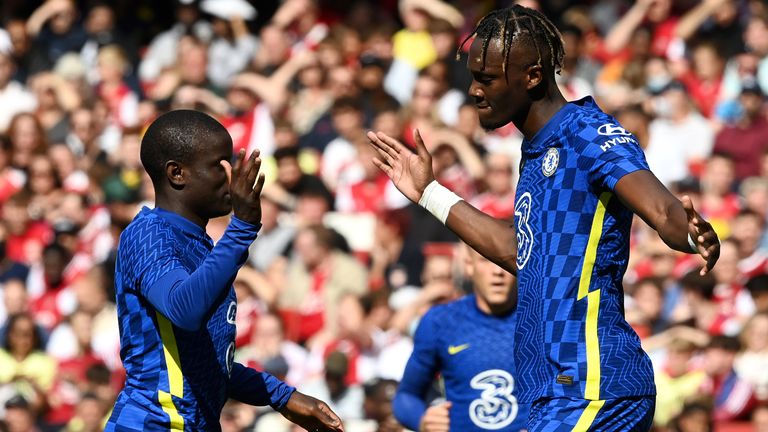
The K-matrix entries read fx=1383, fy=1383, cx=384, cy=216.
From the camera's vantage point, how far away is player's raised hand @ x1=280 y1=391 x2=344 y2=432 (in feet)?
17.9

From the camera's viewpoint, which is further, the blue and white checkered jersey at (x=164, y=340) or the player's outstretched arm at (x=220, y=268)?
the blue and white checkered jersey at (x=164, y=340)

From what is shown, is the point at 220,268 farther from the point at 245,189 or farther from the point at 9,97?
the point at 9,97

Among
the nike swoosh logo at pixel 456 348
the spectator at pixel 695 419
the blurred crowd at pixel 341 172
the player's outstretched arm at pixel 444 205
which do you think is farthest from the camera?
the blurred crowd at pixel 341 172

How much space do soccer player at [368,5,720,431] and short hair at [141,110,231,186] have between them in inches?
39.7

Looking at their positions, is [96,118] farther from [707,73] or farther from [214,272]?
[214,272]

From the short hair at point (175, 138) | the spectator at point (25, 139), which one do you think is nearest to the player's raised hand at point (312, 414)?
the short hair at point (175, 138)

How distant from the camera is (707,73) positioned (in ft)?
40.8

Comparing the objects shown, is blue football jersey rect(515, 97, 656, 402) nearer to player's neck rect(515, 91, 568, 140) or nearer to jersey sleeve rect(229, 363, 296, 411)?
player's neck rect(515, 91, 568, 140)

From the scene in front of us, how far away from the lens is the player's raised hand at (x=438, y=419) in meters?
6.89

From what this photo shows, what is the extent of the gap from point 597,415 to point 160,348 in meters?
1.55

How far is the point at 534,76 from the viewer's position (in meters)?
5.02

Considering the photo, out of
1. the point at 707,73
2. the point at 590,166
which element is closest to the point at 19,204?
the point at 707,73

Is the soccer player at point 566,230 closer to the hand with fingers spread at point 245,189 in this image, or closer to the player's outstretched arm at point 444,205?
the player's outstretched arm at point 444,205

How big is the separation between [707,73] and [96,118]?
6173 millimetres
